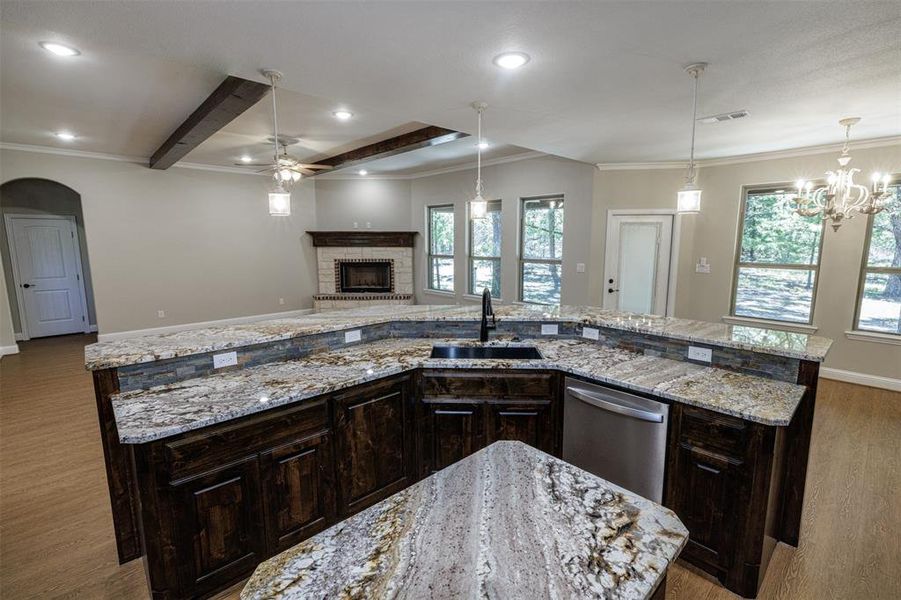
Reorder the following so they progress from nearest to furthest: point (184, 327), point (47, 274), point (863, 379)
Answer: point (863, 379), point (47, 274), point (184, 327)

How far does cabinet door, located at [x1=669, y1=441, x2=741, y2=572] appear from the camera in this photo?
1839 mm

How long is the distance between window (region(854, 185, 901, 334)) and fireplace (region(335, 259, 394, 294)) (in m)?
6.74

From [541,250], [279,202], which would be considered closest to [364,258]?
[541,250]

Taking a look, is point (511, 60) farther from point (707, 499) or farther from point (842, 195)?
point (842, 195)

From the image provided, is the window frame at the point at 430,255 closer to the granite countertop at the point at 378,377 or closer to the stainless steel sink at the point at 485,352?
the stainless steel sink at the point at 485,352

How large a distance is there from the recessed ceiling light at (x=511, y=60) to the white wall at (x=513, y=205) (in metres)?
3.45

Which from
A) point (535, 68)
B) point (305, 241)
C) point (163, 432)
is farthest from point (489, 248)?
point (163, 432)

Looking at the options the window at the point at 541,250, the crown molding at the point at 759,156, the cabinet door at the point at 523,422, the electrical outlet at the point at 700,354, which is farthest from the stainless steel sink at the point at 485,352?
the crown molding at the point at 759,156

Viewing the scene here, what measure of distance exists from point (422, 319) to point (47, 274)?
7.47 metres

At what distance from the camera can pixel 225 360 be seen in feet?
7.55

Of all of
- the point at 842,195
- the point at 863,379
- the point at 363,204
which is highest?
the point at 363,204

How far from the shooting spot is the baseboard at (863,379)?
426cm

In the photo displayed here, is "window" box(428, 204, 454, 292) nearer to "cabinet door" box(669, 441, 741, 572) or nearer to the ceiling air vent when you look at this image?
the ceiling air vent

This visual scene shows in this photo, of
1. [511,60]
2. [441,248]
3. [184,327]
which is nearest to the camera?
[511,60]
